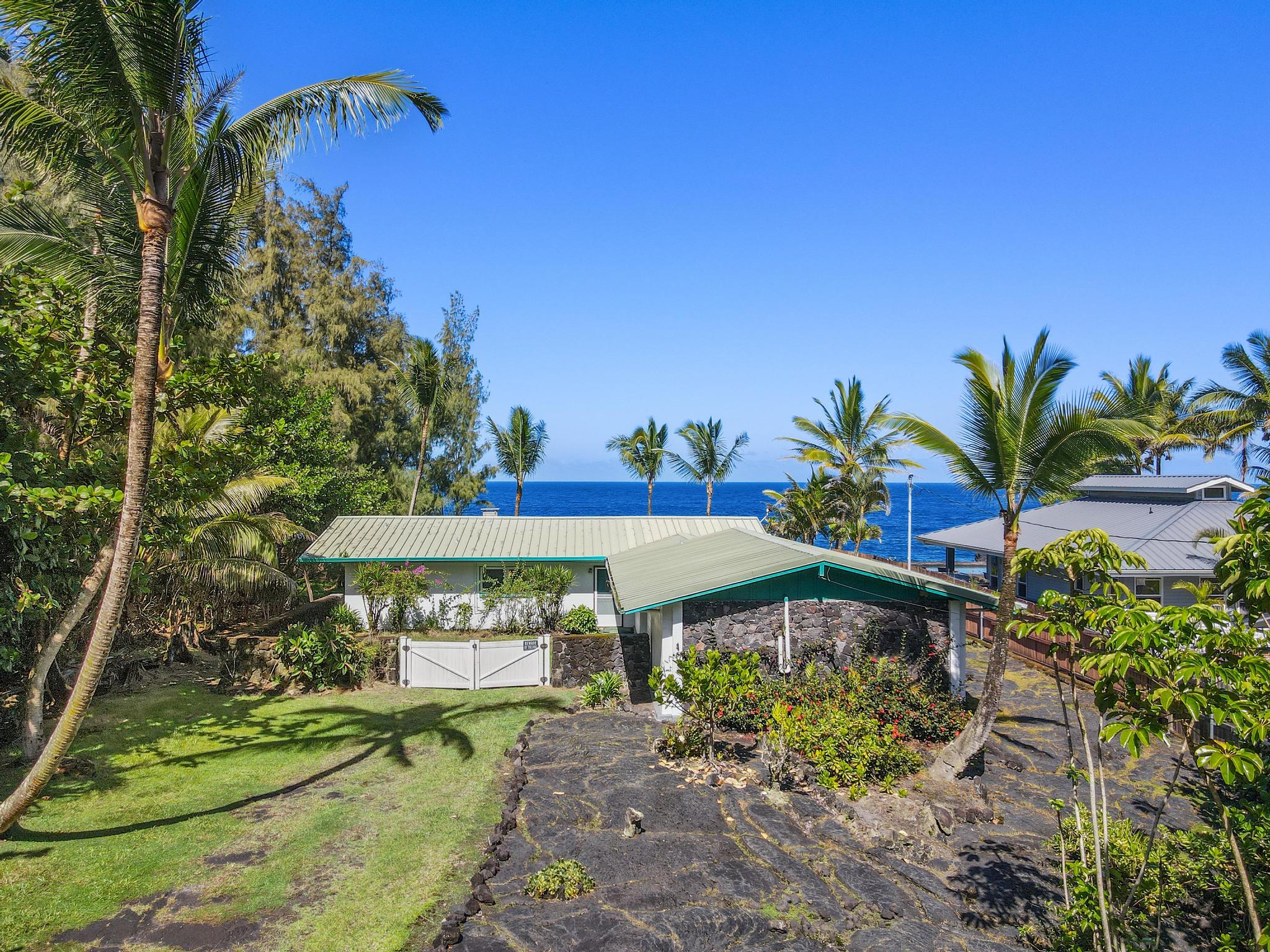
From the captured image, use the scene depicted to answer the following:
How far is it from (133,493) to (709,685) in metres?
8.58

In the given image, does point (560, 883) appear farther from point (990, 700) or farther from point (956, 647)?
point (956, 647)

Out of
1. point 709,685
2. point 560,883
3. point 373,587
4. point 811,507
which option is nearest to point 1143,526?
point 811,507

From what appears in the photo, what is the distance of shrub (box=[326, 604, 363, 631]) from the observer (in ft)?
A: 60.9

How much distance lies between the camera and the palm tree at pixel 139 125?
23.4ft

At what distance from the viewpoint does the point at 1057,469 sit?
35.6 feet

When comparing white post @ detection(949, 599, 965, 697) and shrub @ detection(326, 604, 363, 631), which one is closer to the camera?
white post @ detection(949, 599, 965, 697)

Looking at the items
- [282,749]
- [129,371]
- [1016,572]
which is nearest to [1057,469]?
[1016,572]

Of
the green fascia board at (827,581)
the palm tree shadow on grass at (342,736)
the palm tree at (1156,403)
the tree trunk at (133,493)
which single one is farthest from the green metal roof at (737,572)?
the palm tree at (1156,403)

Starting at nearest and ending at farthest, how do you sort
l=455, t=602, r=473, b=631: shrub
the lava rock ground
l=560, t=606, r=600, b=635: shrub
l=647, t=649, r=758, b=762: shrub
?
the lava rock ground → l=647, t=649, r=758, b=762: shrub → l=560, t=606, r=600, b=635: shrub → l=455, t=602, r=473, b=631: shrub

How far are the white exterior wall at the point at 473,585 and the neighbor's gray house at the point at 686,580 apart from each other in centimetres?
4

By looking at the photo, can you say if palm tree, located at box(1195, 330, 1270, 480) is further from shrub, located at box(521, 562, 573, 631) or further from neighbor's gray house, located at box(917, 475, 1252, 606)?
shrub, located at box(521, 562, 573, 631)

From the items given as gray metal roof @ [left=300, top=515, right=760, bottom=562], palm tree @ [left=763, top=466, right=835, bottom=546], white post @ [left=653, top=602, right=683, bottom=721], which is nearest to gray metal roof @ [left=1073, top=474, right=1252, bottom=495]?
palm tree @ [left=763, top=466, right=835, bottom=546]

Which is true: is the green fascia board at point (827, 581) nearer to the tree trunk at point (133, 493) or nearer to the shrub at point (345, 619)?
the tree trunk at point (133, 493)

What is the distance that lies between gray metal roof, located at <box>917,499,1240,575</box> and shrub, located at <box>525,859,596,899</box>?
16.9 meters
